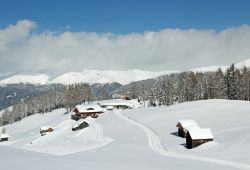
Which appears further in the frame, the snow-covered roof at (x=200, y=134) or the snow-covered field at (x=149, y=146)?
the snow-covered roof at (x=200, y=134)

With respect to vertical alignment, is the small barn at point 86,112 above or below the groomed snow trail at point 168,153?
above

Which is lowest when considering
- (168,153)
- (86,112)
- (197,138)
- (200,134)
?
(168,153)

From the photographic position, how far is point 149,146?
73438mm

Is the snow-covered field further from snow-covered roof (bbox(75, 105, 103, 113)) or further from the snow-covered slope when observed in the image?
snow-covered roof (bbox(75, 105, 103, 113))

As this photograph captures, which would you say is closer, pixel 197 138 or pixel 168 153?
pixel 168 153

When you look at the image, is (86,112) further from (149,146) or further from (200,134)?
(200,134)

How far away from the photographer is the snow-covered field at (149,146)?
Answer: 48.4m

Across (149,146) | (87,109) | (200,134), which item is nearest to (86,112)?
(87,109)

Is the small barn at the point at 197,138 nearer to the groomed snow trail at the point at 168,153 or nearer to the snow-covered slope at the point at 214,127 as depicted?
the snow-covered slope at the point at 214,127

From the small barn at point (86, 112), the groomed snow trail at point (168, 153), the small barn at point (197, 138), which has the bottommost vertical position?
the groomed snow trail at point (168, 153)

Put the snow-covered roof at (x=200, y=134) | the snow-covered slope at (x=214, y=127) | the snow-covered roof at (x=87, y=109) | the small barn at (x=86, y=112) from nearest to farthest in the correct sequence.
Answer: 1. the snow-covered slope at (x=214, y=127)
2. the snow-covered roof at (x=200, y=134)
3. the small barn at (x=86, y=112)
4. the snow-covered roof at (x=87, y=109)

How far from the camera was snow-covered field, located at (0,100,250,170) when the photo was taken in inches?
1904

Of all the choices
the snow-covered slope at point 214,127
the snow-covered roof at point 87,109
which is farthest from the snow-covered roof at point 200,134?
the snow-covered roof at point 87,109

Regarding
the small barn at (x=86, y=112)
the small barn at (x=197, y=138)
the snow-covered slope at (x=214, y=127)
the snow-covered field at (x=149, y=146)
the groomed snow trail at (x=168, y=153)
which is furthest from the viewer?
the small barn at (x=86, y=112)
